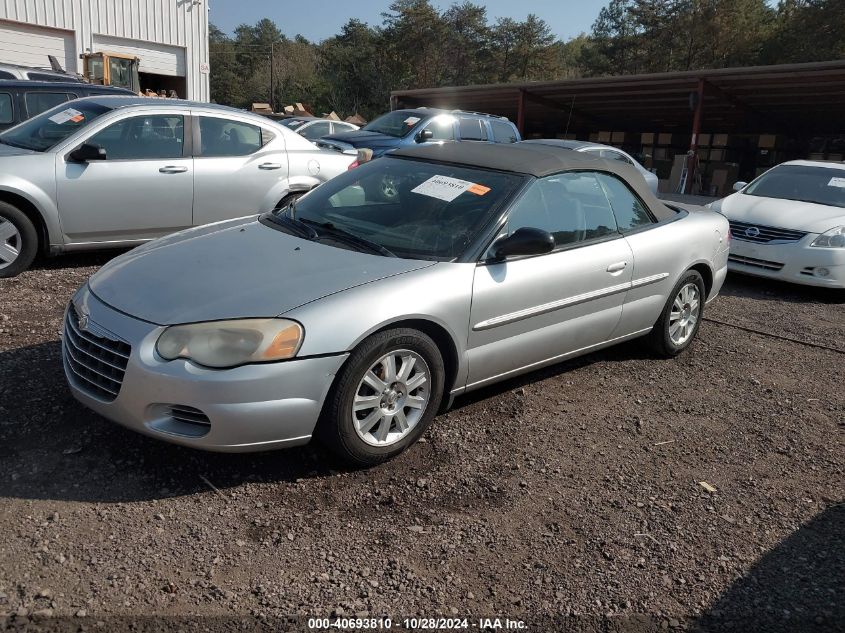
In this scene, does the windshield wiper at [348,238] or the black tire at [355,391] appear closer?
the black tire at [355,391]

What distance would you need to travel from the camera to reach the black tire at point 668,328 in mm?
5074

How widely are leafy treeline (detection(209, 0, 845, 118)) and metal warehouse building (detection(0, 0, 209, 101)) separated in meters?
30.1

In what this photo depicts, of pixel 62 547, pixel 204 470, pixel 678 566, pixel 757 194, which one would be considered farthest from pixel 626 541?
pixel 757 194

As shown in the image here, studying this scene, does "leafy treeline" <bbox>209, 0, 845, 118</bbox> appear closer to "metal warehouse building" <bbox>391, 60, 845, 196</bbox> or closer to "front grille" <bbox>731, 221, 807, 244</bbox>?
"metal warehouse building" <bbox>391, 60, 845, 196</bbox>

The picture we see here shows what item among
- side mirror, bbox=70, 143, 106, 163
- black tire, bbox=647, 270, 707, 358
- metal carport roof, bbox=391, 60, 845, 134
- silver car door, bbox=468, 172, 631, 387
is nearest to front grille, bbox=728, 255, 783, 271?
black tire, bbox=647, 270, 707, 358

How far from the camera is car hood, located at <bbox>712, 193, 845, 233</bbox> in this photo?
7.99m

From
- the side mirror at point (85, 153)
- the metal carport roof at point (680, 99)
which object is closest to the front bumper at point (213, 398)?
the side mirror at point (85, 153)

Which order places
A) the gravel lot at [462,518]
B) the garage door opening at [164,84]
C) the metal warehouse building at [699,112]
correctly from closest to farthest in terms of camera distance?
1. the gravel lot at [462,518]
2. the metal warehouse building at [699,112]
3. the garage door opening at [164,84]

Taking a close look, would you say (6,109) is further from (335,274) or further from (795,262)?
(795,262)

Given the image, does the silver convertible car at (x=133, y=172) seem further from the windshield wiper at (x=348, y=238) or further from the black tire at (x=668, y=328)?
the black tire at (x=668, y=328)

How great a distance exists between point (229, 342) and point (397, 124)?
9.98m

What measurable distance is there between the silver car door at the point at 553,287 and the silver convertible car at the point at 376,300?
0.01 meters

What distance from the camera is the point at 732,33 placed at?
4269 centimetres

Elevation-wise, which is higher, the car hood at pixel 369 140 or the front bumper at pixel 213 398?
the car hood at pixel 369 140
